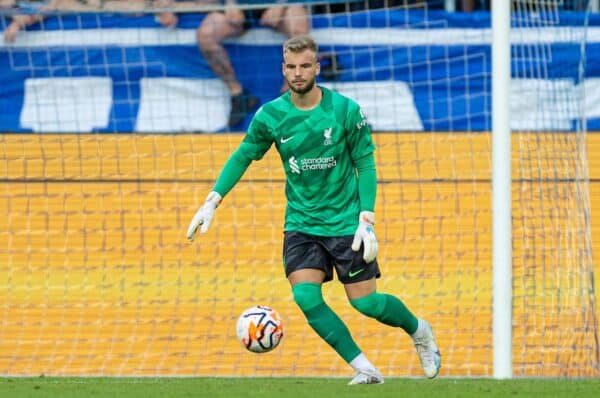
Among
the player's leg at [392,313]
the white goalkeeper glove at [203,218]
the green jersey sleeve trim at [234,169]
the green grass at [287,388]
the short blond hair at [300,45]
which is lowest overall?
the green grass at [287,388]

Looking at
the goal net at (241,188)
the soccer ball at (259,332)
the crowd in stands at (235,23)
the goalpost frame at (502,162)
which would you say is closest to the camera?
the soccer ball at (259,332)

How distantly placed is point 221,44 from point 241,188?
1.35m

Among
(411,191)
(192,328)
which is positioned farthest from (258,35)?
(192,328)

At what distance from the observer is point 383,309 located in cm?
747

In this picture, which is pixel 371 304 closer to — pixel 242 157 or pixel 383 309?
pixel 383 309

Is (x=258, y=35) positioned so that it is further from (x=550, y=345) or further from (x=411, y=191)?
(x=550, y=345)

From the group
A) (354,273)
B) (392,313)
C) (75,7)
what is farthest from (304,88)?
(75,7)

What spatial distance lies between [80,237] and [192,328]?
1.59 metres

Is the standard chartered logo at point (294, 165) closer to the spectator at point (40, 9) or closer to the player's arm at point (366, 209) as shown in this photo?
the player's arm at point (366, 209)

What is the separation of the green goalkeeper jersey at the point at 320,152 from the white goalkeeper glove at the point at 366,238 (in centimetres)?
14

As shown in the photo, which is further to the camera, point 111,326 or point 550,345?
point 111,326

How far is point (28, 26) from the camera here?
12.4m

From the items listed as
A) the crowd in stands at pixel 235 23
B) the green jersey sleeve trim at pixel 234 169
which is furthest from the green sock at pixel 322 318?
the crowd in stands at pixel 235 23

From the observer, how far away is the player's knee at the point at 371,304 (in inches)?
293
